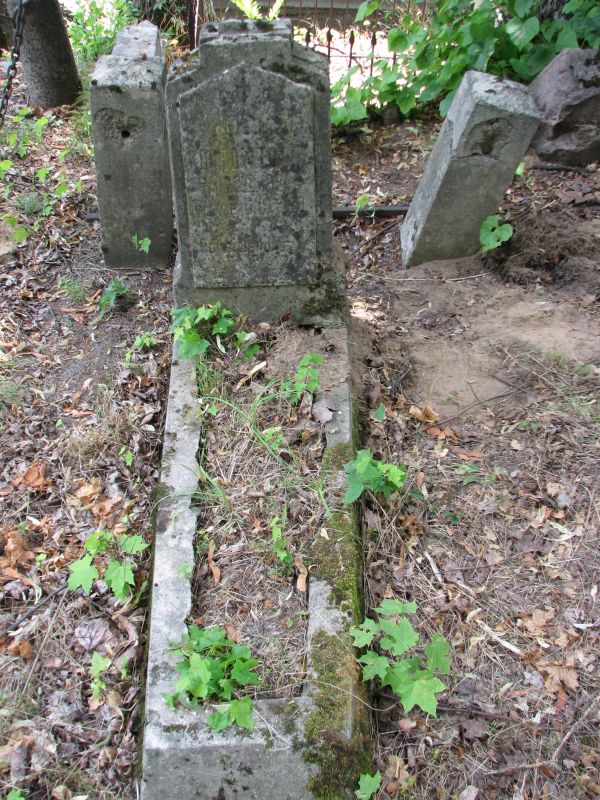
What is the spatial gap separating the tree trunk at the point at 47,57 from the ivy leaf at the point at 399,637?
5.79 metres

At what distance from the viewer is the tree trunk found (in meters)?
5.70

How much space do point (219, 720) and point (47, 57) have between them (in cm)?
603

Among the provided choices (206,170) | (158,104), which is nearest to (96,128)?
(158,104)

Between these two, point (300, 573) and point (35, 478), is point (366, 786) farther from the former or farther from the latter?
point (35, 478)

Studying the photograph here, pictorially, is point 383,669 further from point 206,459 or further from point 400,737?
point 206,459

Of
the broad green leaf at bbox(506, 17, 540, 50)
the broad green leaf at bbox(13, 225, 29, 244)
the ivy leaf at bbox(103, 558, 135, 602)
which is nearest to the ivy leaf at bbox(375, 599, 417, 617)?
the ivy leaf at bbox(103, 558, 135, 602)

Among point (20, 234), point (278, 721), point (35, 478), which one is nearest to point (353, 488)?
point (278, 721)

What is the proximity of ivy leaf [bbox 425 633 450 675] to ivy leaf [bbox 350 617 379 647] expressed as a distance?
0.20 m

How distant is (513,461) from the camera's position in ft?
10.7

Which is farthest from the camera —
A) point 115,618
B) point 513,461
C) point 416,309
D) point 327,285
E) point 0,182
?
point 0,182

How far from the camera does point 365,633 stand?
2.46 m

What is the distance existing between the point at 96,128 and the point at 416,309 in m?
2.34

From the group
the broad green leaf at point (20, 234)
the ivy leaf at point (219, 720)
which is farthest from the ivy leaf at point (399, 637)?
the broad green leaf at point (20, 234)

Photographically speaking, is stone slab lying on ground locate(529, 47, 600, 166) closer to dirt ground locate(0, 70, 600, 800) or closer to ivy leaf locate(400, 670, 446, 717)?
dirt ground locate(0, 70, 600, 800)
